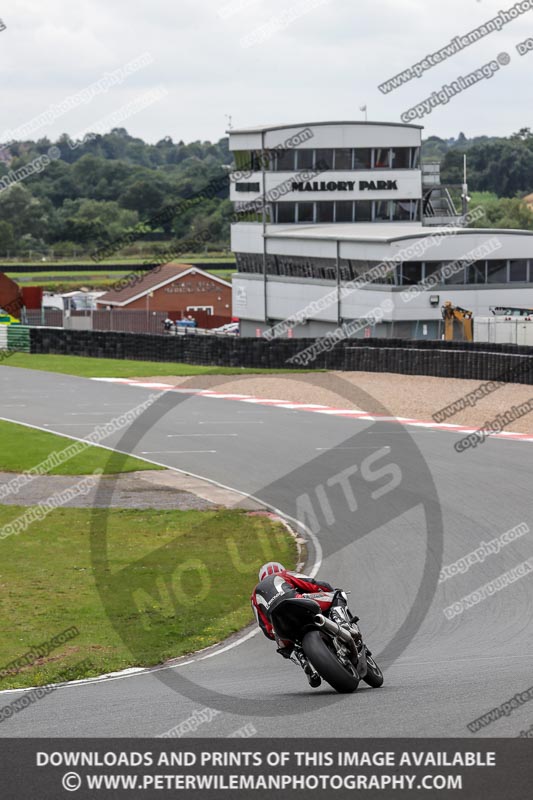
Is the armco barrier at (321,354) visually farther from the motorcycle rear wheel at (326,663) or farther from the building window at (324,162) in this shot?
the motorcycle rear wheel at (326,663)

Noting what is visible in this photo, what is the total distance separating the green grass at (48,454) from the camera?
927 inches

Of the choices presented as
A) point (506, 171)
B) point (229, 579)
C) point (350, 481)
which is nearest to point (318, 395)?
point (350, 481)

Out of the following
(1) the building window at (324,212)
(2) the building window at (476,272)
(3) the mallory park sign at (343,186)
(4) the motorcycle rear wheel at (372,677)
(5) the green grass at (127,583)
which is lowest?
(5) the green grass at (127,583)

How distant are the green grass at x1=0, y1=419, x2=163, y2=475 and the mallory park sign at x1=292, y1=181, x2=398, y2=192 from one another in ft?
110

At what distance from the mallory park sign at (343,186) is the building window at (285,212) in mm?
976

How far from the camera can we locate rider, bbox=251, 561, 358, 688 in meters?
9.16

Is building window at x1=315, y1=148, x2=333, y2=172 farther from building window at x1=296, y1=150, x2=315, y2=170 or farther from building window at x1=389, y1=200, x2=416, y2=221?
building window at x1=389, y1=200, x2=416, y2=221

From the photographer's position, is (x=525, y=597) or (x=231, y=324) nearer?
(x=525, y=597)

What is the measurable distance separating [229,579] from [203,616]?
185 cm

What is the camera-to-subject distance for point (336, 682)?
8.93 meters

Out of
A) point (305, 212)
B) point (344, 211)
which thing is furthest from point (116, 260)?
point (344, 211)

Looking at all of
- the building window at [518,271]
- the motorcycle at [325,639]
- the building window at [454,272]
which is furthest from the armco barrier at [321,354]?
the motorcycle at [325,639]

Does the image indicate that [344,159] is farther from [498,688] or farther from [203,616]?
[498,688]
